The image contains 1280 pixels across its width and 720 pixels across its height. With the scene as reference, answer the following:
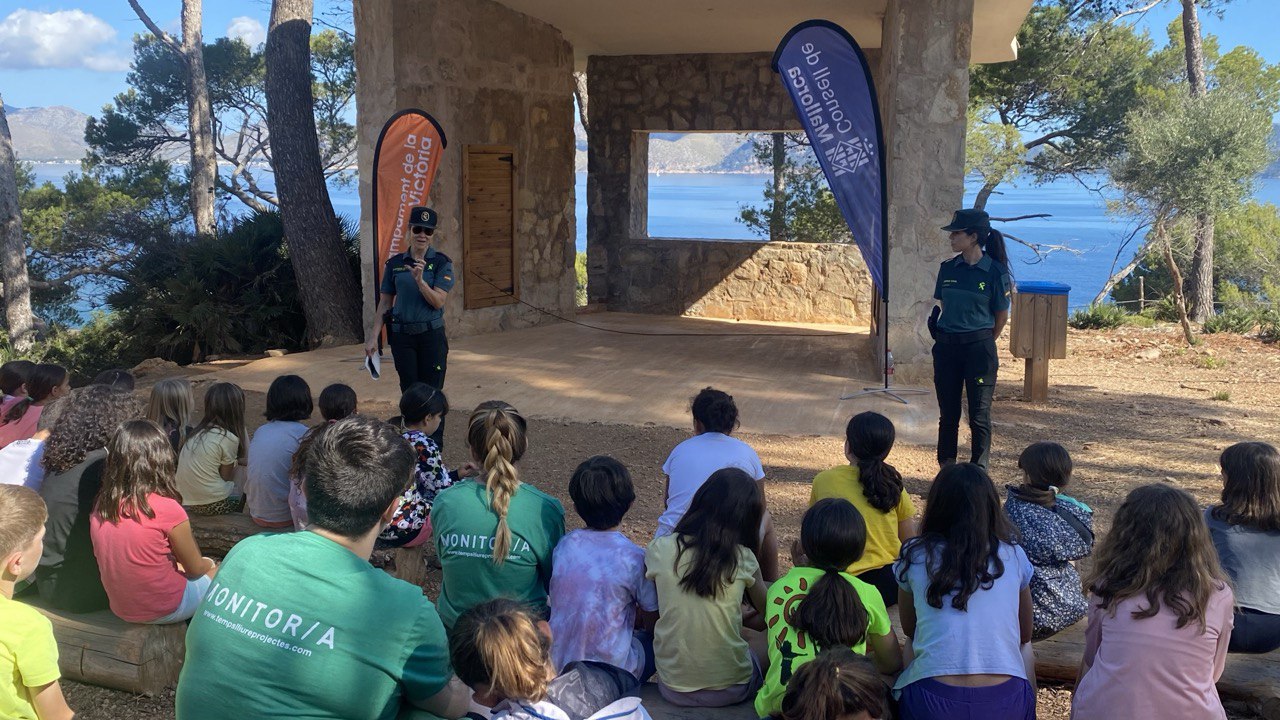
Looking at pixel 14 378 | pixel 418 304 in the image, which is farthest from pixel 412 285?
pixel 14 378

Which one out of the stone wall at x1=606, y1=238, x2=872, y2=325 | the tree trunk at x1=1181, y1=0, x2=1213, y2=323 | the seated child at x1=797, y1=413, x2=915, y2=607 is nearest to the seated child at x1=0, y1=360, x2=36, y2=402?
the seated child at x1=797, y1=413, x2=915, y2=607

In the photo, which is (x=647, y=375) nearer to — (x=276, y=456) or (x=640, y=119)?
(x=276, y=456)

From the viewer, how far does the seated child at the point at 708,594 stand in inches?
116

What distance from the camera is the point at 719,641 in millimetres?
2955

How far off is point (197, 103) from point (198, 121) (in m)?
0.31

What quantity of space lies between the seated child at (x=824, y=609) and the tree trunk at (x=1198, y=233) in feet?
50.3

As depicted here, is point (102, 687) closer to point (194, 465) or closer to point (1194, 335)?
point (194, 465)

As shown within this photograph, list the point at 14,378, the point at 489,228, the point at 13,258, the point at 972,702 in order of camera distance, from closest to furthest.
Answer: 1. the point at 972,702
2. the point at 14,378
3. the point at 489,228
4. the point at 13,258

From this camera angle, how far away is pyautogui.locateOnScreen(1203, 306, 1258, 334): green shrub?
44.9ft

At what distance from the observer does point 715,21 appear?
11.1m

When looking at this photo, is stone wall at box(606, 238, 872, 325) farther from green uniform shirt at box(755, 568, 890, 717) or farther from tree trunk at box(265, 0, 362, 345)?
green uniform shirt at box(755, 568, 890, 717)

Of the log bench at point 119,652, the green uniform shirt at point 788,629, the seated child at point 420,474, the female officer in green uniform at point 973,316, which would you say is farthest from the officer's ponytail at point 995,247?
the log bench at point 119,652

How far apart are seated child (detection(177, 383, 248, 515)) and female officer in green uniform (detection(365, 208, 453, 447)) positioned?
4.97 ft

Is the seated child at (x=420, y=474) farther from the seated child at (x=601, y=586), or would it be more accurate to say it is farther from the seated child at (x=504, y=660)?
the seated child at (x=504, y=660)
